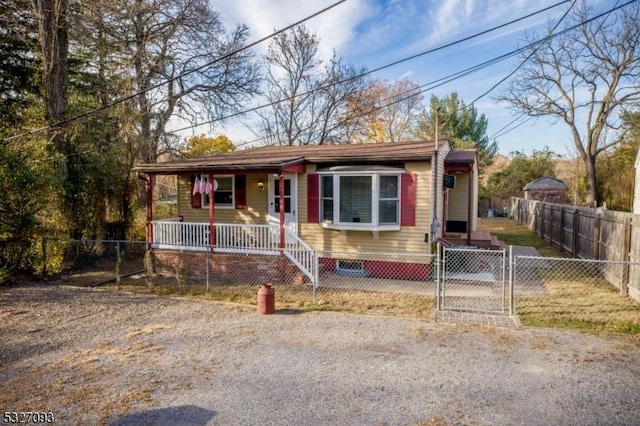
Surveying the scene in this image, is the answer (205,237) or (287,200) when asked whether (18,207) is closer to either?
(205,237)

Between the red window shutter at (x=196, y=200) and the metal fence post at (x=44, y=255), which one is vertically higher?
the red window shutter at (x=196, y=200)

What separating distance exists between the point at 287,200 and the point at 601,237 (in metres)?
8.72

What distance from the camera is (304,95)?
2602 cm

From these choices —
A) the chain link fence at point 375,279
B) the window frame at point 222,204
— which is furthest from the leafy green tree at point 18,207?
the window frame at point 222,204

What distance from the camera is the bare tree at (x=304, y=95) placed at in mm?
26077

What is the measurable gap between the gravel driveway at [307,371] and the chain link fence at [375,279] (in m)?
1.22

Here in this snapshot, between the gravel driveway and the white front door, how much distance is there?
15.4ft

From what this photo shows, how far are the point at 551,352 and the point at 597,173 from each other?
26466 mm

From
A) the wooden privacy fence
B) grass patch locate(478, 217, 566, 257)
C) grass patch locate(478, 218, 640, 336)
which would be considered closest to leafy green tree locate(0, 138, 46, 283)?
grass patch locate(478, 218, 640, 336)

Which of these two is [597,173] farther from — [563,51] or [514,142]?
[514,142]

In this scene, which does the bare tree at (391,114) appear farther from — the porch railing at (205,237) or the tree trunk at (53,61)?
the tree trunk at (53,61)

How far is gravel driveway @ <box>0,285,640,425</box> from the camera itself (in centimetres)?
400

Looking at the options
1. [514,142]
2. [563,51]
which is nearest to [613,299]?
[563,51]

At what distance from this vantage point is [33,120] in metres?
13.2
